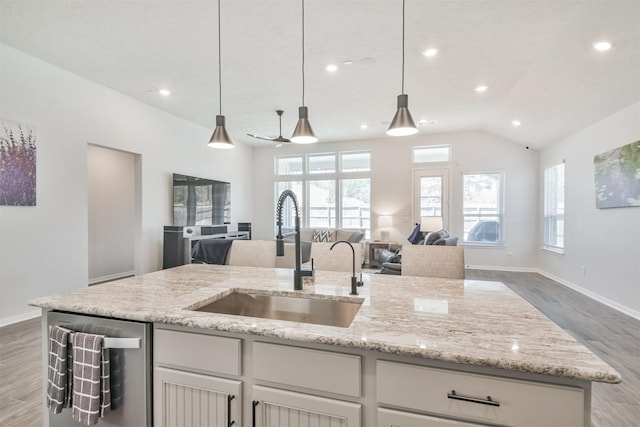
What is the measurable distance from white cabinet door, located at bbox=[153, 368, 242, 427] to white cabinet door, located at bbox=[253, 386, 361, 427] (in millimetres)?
92

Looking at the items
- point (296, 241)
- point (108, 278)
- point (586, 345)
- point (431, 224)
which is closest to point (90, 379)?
point (296, 241)

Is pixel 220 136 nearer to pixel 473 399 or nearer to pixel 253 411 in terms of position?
pixel 253 411

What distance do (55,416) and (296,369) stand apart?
1.23 metres

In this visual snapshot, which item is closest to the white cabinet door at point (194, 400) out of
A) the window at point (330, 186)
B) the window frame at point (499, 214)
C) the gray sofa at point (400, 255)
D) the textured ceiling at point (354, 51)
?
the gray sofa at point (400, 255)

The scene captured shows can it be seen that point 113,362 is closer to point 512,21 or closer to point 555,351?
point 555,351

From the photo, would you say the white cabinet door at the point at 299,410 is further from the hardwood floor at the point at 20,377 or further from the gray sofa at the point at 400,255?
the gray sofa at the point at 400,255

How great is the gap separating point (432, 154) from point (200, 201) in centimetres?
530

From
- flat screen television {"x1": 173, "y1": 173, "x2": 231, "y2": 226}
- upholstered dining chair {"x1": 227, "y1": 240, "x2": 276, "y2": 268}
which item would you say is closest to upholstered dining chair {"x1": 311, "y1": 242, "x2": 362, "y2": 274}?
upholstered dining chair {"x1": 227, "y1": 240, "x2": 276, "y2": 268}

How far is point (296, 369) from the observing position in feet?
3.50

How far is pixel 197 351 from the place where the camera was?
118 cm

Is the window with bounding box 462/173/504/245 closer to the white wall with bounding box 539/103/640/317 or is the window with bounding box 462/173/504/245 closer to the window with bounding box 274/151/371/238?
the white wall with bounding box 539/103/640/317

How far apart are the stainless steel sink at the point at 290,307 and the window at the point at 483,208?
20.3ft

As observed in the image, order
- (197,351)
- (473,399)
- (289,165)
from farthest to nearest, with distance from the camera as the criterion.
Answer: (289,165) → (197,351) → (473,399)

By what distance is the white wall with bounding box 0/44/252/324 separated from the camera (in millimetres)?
3355
